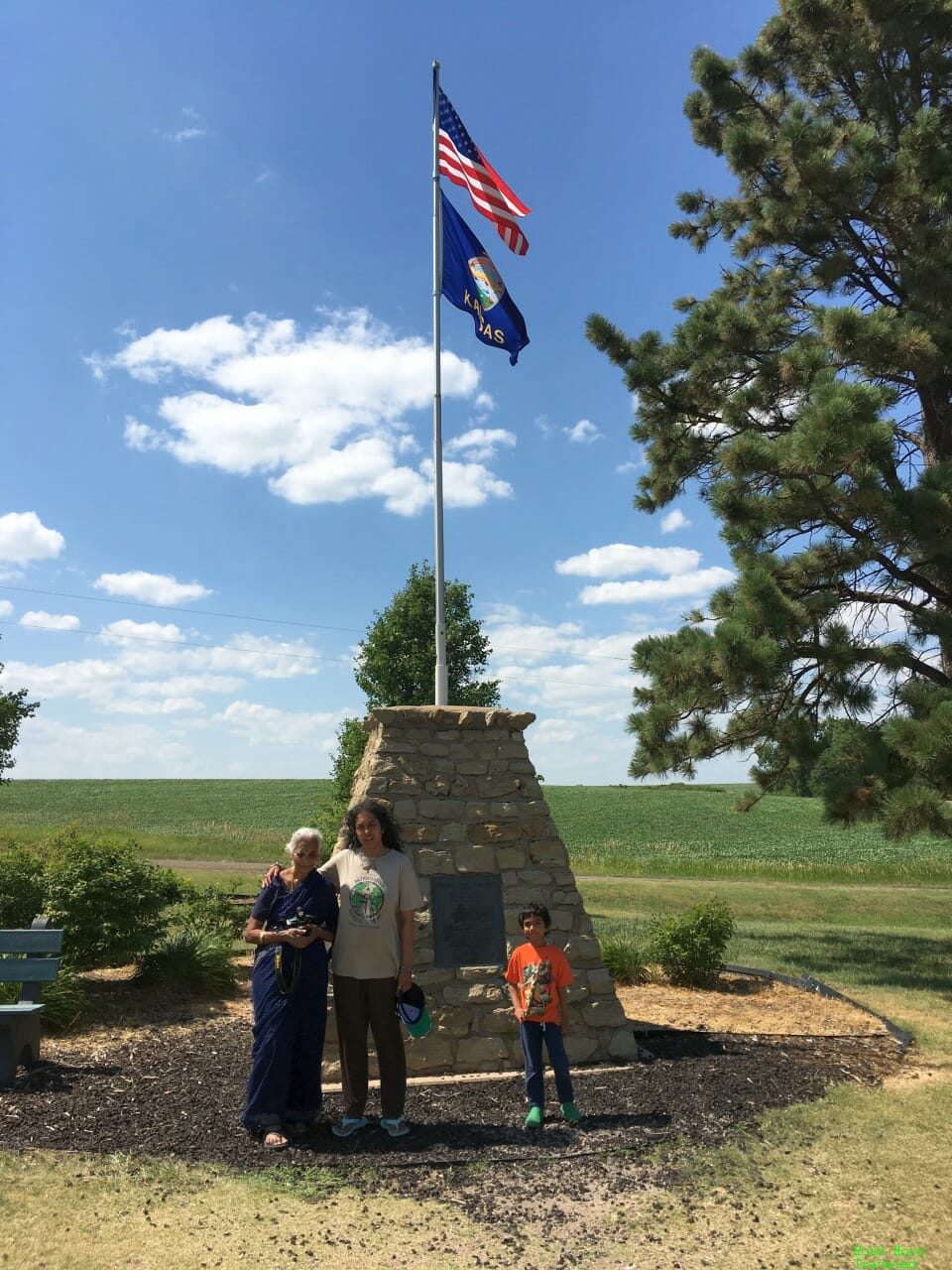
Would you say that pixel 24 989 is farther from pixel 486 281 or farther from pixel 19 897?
pixel 486 281

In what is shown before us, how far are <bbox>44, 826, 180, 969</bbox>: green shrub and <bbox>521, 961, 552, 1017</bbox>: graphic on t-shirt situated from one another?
5030 mm

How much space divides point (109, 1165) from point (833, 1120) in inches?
161

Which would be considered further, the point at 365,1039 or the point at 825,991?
the point at 825,991

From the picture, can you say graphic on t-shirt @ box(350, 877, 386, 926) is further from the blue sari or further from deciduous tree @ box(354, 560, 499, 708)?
deciduous tree @ box(354, 560, 499, 708)

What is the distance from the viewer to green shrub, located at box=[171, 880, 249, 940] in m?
10.6

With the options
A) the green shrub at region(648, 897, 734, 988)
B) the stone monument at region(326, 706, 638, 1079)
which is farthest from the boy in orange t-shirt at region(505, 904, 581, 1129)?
the green shrub at region(648, 897, 734, 988)

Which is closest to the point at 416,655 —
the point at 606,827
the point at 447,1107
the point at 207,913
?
the point at 207,913

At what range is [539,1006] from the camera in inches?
209

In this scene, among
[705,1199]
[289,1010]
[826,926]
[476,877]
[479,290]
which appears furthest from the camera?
[826,926]

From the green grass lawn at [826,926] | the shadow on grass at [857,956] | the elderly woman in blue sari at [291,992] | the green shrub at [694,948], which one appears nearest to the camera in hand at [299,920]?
the elderly woman in blue sari at [291,992]

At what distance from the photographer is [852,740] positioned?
963cm

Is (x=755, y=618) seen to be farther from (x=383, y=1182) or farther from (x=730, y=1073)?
(x=383, y=1182)

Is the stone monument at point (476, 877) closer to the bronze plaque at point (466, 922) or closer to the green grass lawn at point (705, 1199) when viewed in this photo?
the bronze plaque at point (466, 922)

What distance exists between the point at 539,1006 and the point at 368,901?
3.99ft
